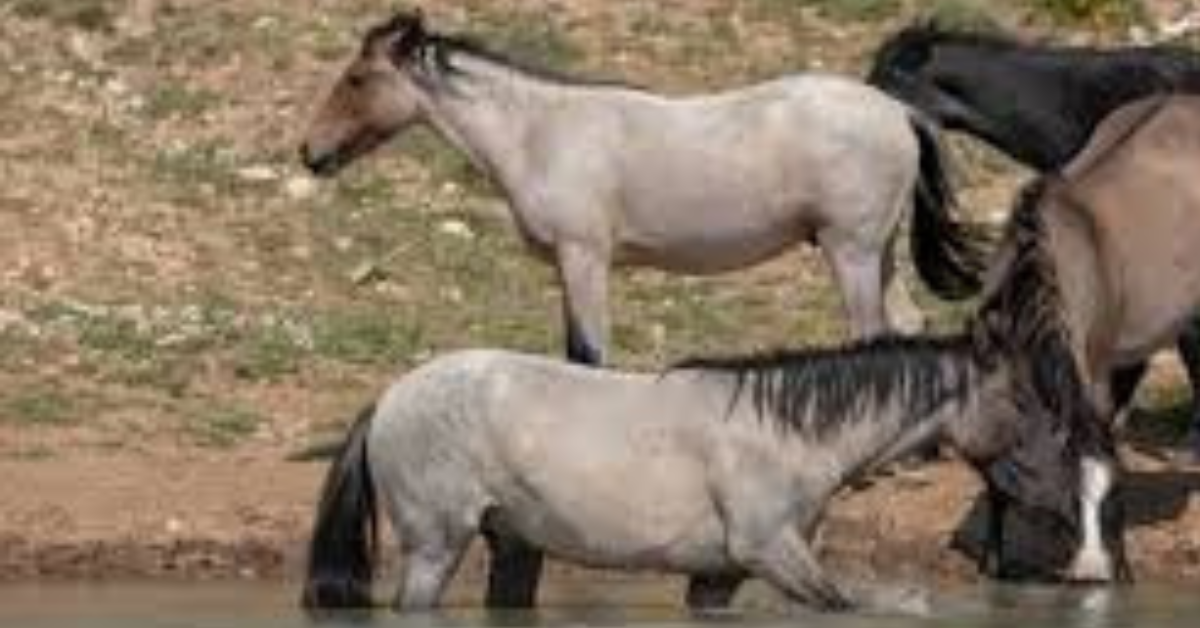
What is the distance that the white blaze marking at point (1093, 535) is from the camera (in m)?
11.6

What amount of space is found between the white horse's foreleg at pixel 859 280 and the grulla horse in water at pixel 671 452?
2687mm

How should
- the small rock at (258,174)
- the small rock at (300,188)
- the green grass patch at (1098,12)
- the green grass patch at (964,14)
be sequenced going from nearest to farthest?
1. the small rock at (300,188)
2. the small rock at (258,174)
3. the green grass patch at (964,14)
4. the green grass patch at (1098,12)

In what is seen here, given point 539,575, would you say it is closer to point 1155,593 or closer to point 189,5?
point 1155,593

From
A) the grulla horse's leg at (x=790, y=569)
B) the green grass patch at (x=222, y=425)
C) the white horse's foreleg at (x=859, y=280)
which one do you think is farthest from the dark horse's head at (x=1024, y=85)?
the grulla horse's leg at (x=790, y=569)

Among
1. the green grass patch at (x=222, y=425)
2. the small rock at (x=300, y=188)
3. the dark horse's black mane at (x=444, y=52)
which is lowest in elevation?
the small rock at (x=300, y=188)

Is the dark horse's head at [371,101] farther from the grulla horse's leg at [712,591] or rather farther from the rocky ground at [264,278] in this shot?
the grulla horse's leg at [712,591]

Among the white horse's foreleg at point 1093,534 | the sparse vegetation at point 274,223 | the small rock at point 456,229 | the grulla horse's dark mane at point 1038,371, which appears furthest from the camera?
the small rock at point 456,229

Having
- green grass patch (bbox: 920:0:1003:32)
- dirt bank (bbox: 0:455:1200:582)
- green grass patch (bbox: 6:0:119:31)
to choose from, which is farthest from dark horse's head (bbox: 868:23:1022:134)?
green grass patch (bbox: 6:0:119:31)

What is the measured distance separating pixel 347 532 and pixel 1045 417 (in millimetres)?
2171

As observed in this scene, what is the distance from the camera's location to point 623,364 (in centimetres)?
1574

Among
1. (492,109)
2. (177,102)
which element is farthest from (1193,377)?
(177,102)

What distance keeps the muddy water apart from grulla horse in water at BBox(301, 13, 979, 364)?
1.63m

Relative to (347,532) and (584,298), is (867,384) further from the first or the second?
(584,298)

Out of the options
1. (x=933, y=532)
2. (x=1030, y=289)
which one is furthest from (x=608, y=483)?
(x=933, y=532)
